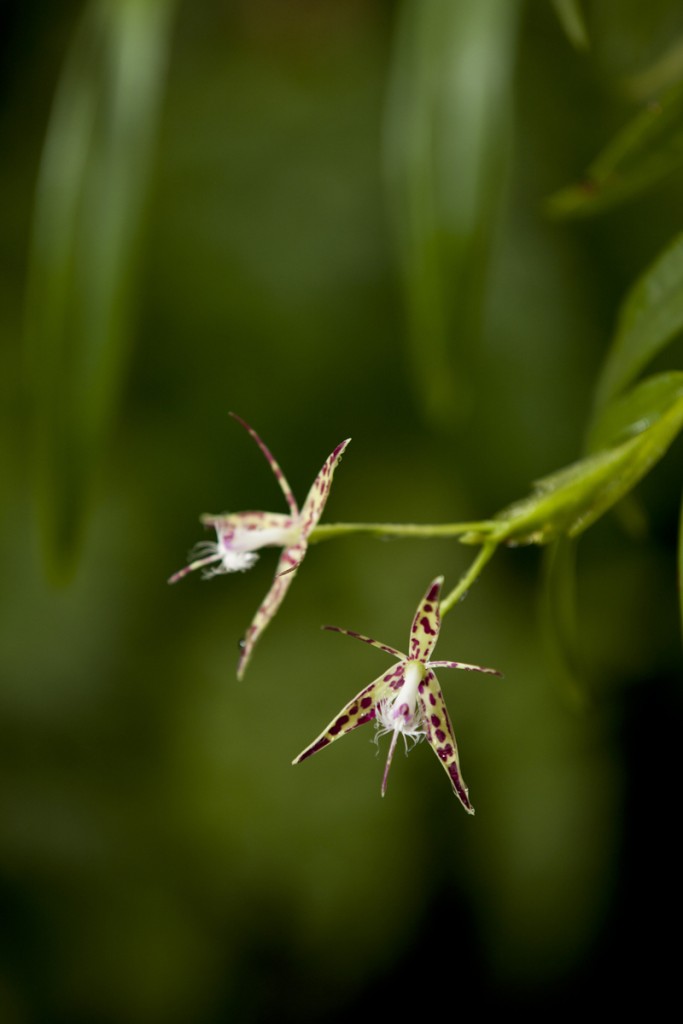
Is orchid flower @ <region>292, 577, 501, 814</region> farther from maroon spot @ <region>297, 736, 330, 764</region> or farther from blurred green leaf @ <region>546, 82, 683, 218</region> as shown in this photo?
blurred green leaf @ <region>546, 82, 683, 218</region>

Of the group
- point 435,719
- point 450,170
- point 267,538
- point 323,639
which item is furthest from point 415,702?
point 323,639

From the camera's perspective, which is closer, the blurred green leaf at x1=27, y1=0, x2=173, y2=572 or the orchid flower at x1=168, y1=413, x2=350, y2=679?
the orchid flower at x1=168, y1=413, x2=350, y2=679

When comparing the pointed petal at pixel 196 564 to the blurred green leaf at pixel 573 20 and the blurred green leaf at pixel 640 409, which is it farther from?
the blurred green leaf at pixel 573 20

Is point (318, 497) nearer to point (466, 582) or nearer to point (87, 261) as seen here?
point (466, 582)

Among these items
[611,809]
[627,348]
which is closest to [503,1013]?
[611,809]

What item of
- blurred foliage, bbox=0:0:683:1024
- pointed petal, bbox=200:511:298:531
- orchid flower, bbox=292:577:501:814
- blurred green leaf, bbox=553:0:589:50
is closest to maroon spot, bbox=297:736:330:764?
orchid flower, bbox=292:577:501:814

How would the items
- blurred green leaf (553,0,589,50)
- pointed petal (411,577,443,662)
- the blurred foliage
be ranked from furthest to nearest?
the blurred foliage
blurred green leaf (553,0,589,50)
pointed petal (411,577,443,662)

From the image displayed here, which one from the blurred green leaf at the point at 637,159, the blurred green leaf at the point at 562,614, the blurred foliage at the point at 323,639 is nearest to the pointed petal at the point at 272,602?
the blurred green leaf at the point at 562,614

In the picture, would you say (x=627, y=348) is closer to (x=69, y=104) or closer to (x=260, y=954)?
(x=69, y=104)
